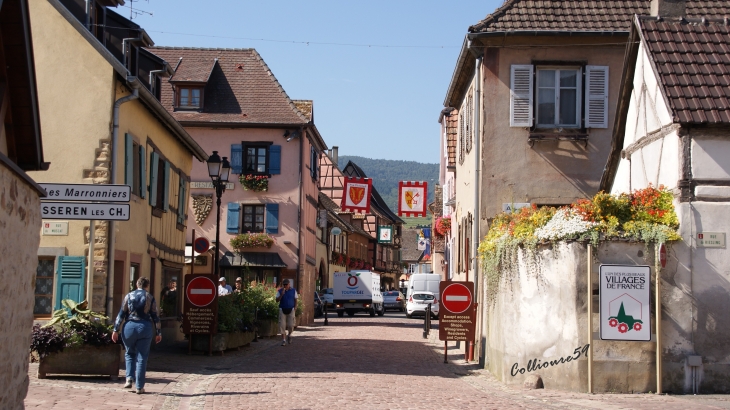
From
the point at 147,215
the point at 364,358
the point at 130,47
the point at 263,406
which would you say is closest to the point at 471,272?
the point at 364,358

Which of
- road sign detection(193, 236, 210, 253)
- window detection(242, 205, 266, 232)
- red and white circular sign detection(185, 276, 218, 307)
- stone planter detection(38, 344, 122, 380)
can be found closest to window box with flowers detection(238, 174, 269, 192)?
window detection(242, 205, 266, 232)

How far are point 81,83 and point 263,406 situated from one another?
829 centimetres

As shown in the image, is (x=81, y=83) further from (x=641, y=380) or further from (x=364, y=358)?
(x=641, y=380)

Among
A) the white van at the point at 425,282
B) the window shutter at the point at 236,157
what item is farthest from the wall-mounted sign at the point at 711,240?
the white van at the point at 425,282

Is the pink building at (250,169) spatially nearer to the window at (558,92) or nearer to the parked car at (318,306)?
the parked car at (318,306)

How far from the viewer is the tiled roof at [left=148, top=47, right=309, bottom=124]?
39250 mm

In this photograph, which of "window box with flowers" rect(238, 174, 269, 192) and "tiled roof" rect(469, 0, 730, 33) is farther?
"window box with flowers" rect(238, 174, 269, 192)

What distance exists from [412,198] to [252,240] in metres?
13.0

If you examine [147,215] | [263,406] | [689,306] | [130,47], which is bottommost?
[263,406]

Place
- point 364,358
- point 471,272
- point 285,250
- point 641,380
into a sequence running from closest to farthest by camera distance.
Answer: point 641,380 → point 364,358 → point 471,272 → point 285,250

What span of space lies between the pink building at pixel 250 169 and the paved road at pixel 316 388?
1795 cm

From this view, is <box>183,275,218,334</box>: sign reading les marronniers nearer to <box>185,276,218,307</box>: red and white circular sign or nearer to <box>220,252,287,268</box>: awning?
<box>185,276,218,307</box>: red and white circular sign

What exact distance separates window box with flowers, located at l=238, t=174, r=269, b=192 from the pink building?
0.04m

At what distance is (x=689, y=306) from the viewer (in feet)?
46.1
